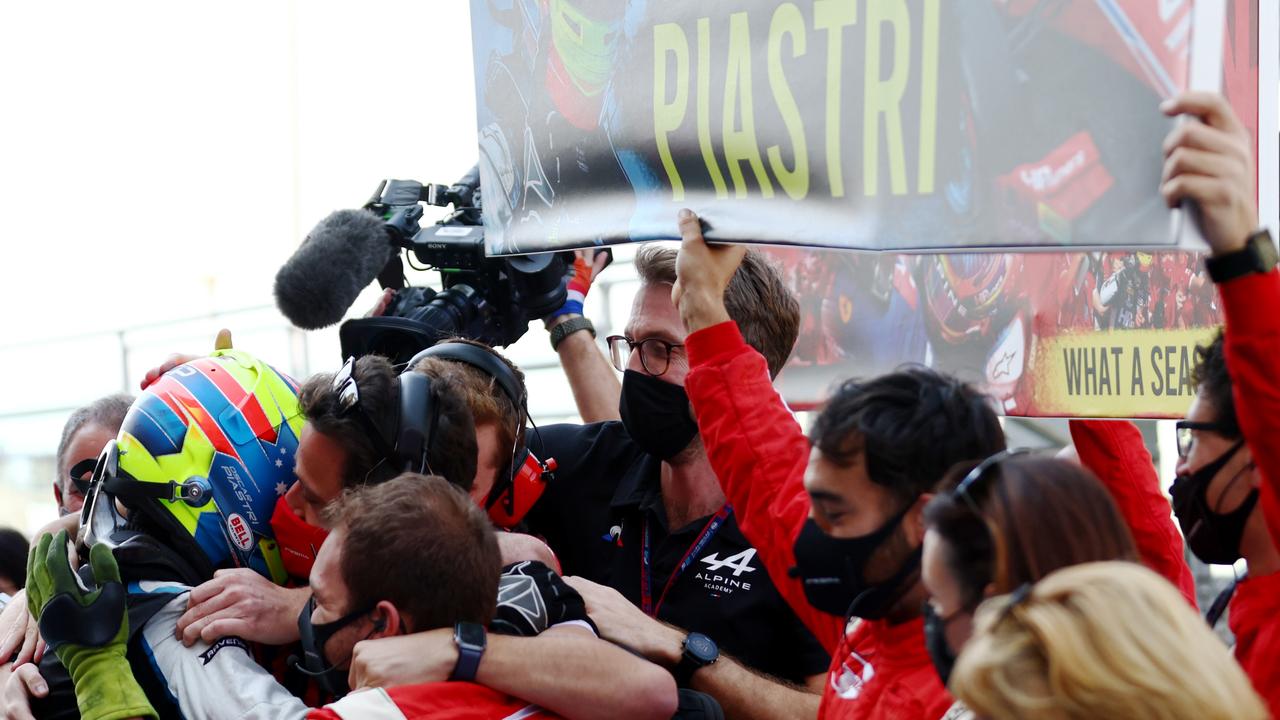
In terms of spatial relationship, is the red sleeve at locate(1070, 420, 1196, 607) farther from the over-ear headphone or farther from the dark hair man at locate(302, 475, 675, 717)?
the over-ear headphone

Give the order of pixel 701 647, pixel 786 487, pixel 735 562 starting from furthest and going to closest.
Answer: pixel 735 562
pixel 701 647
pixel 786 487

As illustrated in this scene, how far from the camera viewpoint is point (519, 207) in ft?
9.59

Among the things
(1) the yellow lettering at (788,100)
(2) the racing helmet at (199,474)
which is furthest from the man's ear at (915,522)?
Answer: (2) the racing helmet at (199,474)

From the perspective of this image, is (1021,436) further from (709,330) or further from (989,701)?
(989,701)

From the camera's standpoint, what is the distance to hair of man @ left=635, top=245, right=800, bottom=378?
3.10m

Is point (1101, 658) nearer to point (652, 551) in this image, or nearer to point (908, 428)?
point (908, 428)

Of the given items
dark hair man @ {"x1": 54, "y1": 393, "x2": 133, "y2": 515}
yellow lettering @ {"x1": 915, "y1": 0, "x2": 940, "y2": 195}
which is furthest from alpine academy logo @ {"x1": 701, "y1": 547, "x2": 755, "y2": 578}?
dark hair man @ {"x1": 54, "y1": 393, "x2": 133, "y2": 515}

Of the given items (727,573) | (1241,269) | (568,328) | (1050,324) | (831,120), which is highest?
(831,120)

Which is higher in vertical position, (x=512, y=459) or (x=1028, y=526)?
(x=1028, y=526)

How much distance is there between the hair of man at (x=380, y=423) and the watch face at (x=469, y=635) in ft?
1.71

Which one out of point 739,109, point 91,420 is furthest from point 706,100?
point 91,420

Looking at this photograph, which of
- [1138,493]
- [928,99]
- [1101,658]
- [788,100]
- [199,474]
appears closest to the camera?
[1101,658]

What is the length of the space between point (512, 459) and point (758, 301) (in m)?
0.64

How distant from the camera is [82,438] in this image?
3688 millimetres
